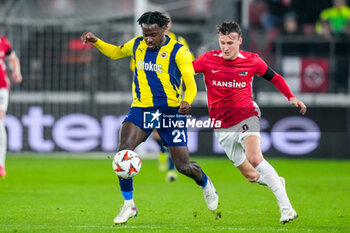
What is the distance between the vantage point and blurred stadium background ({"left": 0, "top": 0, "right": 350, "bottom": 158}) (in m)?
14.9

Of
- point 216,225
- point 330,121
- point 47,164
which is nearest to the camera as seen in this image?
point 216,225

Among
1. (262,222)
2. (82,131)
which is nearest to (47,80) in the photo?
(82,131)

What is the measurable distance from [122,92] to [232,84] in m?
8.29

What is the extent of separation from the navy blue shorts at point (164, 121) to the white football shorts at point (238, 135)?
16.8 inches

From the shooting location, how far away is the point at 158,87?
7055 mm

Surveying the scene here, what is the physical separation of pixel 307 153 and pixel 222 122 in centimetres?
799

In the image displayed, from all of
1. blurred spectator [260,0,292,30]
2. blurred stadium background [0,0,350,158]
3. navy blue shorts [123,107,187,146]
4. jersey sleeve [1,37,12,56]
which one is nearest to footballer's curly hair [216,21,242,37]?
navy blue shorts [123,107,187,146]

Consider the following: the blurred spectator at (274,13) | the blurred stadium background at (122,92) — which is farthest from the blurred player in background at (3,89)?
the blurred spectator at (274,13)

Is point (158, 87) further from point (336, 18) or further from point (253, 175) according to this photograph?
point (336, 18)

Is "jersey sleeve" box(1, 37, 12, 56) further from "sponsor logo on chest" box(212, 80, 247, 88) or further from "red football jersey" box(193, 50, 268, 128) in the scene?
"sponsor logo on chest" box(212, 80, 247, 88)

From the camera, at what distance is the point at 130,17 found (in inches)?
721

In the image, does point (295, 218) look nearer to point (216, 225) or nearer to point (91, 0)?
point (216, 225)

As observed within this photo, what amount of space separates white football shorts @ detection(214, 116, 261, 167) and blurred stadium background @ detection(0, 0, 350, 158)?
23.5 ft

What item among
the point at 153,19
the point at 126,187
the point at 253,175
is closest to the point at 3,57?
the point at 153,19
